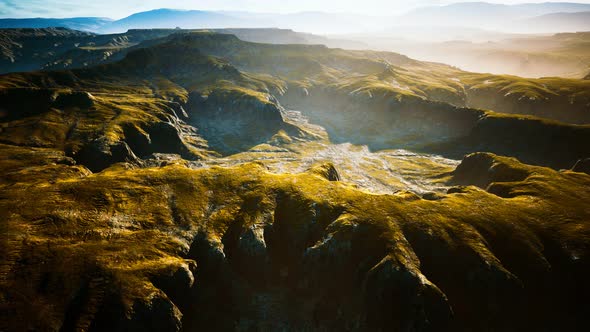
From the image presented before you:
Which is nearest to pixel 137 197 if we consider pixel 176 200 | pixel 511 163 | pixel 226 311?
pixel 176 200

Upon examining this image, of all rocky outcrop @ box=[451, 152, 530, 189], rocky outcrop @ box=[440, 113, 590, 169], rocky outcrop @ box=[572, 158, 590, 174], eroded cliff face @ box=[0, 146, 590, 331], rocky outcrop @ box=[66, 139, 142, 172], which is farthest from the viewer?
rocky outcrop @ box=[440, 113, 590, 169]

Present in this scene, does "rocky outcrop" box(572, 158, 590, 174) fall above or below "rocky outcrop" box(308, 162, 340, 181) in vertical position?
above

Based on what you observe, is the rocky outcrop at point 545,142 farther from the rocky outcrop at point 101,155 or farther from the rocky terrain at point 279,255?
the rocky outcrop at point 101,155

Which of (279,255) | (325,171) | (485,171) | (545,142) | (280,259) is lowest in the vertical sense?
(280,259)

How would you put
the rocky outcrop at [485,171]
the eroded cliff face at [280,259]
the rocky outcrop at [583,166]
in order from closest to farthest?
the eroded cliff face at [280,259], the rocky outcrop at [485,171], the rocky outcrop at [583,166]

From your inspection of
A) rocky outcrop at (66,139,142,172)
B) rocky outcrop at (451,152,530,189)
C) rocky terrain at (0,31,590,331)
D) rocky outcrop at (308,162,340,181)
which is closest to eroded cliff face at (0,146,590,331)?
rocky terrain at (0,31,590,331)

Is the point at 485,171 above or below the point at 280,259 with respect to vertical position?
above

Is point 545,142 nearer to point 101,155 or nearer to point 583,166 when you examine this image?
point 583,166

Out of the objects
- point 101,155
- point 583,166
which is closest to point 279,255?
point 101,155

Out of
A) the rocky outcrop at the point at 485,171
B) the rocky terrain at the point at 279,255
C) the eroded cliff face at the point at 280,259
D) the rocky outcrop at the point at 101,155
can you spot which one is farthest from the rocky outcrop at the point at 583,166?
the rocky outcrop at the point at 101,155

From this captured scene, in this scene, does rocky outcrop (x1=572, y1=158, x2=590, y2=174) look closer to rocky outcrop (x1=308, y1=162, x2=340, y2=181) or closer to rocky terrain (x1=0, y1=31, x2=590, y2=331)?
rocky terrain (x1=0, y1=31, x2=590, y2=331)

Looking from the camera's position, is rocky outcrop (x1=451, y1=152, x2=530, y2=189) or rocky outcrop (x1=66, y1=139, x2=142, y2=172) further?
rocky outcrop (x1=66, y1=139, x2=142, y2=172)

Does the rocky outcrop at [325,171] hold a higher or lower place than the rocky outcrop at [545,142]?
lower
